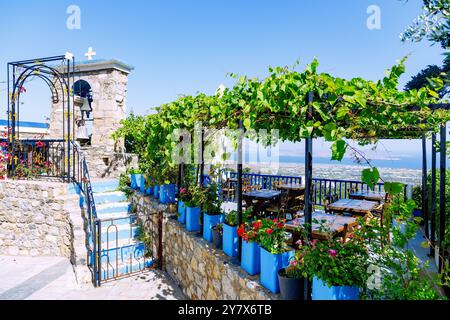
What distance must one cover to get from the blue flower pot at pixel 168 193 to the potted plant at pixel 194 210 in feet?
4.19

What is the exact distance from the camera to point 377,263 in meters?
2.15

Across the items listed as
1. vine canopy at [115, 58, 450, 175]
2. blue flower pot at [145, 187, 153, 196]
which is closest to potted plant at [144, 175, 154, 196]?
blue flower pot at [145, 187, 153, 196]

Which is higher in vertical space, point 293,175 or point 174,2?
point 174,2

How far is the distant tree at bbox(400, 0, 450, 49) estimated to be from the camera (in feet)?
5.83

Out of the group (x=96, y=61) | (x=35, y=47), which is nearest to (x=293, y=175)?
(x=96, y=61)

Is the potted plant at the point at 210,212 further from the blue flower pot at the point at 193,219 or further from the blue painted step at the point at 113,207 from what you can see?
the blue painted step at the point at 113,207

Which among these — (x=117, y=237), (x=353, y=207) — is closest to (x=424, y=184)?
(x=353, y=207)

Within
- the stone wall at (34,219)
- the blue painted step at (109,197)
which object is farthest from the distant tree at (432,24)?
the blue painted step at (109,197)

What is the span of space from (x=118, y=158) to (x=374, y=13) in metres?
8.44

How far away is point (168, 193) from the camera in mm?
5637

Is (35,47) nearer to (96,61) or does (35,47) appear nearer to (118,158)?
(96,61)

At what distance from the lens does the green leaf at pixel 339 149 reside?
186 cm

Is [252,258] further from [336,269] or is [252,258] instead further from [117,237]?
[117,237]

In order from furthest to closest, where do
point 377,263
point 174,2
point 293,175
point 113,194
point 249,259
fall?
1. point 293,175
2. point 113,194
3. point 174,2
4. point 249,259
5. point 377,263
